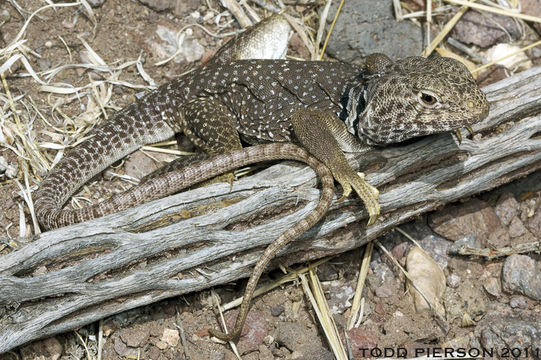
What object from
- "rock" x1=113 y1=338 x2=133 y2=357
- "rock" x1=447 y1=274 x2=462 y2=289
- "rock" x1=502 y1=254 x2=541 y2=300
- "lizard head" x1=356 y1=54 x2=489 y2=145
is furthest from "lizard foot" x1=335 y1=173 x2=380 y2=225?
"rock" x1=113 y1=338 x2=133 y2=357

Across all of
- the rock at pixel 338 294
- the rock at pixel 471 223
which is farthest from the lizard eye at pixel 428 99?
the rock at pixel 338 294

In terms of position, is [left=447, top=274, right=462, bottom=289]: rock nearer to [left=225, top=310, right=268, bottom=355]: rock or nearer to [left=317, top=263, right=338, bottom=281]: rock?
[left=317, top=263, right=338, bottom=281]: rock

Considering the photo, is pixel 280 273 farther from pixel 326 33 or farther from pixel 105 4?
pixel 105 4

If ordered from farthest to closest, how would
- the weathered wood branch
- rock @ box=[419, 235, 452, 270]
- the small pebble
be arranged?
the small pebble, rock @ box=[419, 235, 452, 270], the weathered wood branch

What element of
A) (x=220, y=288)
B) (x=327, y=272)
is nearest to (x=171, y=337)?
(x=220, y=288)

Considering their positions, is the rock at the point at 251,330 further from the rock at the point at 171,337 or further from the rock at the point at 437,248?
the rock at the point at 437,248

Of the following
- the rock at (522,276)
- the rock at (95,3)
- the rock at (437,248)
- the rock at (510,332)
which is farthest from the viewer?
the rock at (95,3)
